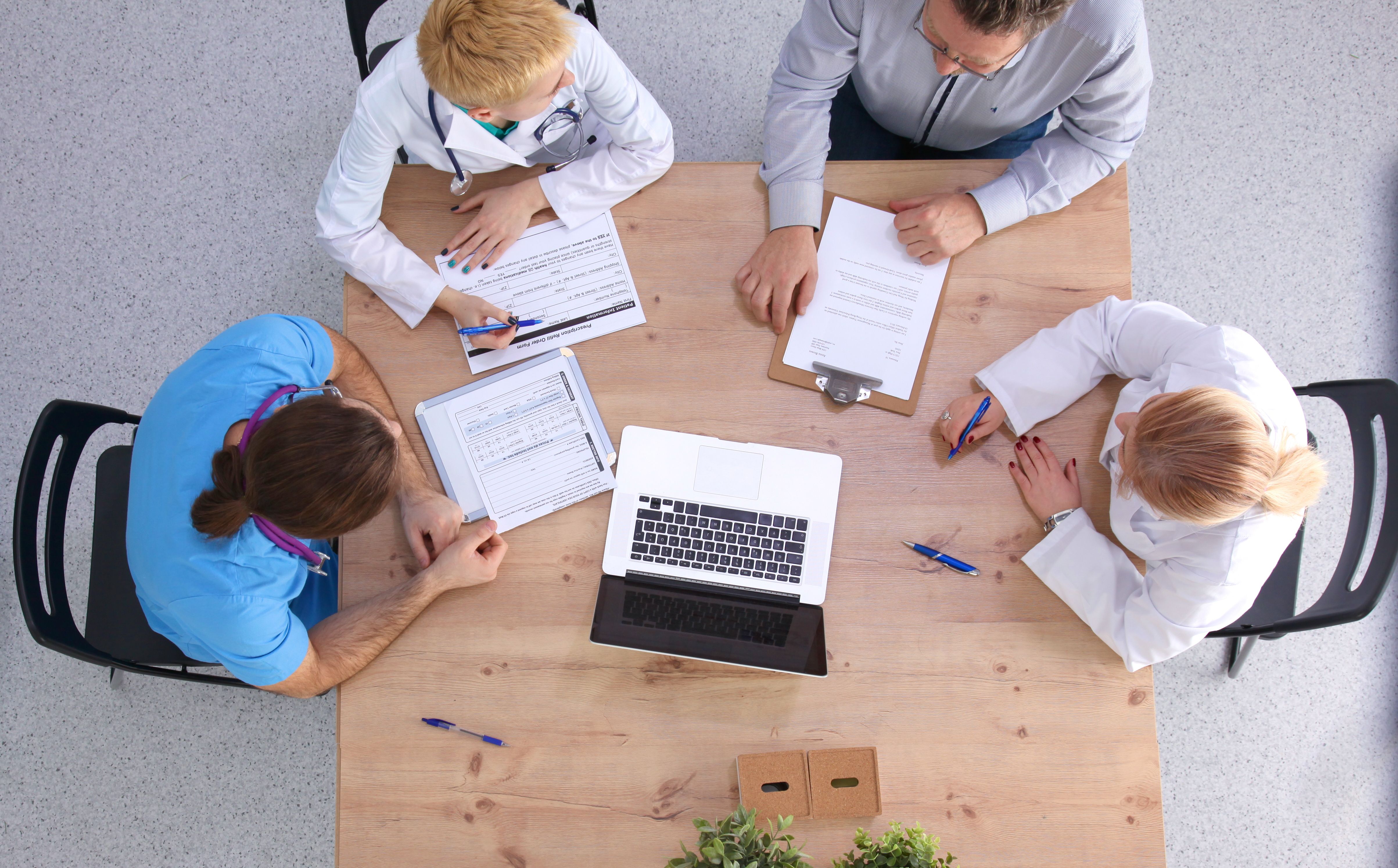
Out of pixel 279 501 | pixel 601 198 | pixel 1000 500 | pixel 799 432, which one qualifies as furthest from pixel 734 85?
pixel 279 501

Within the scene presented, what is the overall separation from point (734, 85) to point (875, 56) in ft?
2.84

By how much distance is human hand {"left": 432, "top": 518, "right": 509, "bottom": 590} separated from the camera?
1148mm

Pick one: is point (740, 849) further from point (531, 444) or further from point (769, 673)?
point (531, 444)

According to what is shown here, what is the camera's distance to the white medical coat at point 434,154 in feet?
3.88

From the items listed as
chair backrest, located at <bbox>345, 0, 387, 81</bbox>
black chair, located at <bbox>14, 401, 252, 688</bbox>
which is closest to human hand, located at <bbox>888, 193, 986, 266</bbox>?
chair backrest, located at <bbox>345, 0, 387, 81</bbox>

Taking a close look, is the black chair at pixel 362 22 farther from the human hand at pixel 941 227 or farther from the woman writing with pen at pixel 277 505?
the human hand at pixel 941 227

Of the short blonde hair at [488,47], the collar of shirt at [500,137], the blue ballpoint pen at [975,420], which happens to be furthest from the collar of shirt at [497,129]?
the blue ballpoint pen at [975,420]

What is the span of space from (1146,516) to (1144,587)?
0.11 metres

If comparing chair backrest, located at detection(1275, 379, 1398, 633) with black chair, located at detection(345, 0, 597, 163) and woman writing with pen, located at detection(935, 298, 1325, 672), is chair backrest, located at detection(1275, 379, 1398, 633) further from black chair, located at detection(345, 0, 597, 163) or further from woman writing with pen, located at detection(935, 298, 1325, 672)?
black chair, located at detection(345, 0, 597, 163)

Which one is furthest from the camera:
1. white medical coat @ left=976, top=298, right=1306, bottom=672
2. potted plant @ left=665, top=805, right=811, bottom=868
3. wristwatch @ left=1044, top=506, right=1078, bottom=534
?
wristwatch @ left=1044, top=506, right=1078, bottom=534

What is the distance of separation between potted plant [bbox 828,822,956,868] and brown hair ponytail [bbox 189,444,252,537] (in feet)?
2.97

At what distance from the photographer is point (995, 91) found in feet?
4.42

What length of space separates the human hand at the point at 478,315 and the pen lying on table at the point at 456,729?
0.58 metres

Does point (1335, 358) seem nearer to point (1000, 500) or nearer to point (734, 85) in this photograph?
point (1000, 500)
